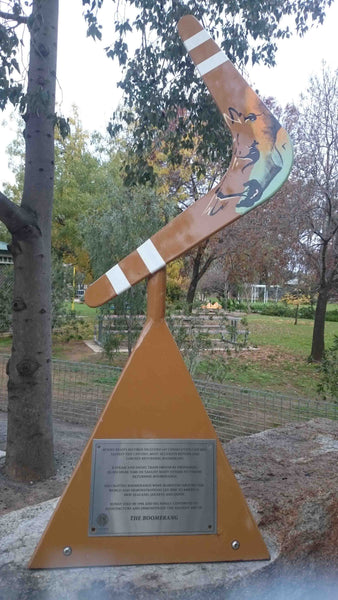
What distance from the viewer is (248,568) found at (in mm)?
2648

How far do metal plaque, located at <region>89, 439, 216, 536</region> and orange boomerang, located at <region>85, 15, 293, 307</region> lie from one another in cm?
94

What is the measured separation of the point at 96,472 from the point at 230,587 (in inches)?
35.7

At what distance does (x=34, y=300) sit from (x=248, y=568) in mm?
2964

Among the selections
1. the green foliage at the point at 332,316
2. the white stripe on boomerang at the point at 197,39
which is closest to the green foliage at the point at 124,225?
the white stripe on boomerang at the point at 197,39

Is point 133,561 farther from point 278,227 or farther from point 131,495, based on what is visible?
point 278,227

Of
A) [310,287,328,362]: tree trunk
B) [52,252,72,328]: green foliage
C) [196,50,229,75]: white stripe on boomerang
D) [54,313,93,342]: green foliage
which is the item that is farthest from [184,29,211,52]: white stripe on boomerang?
[54,313,93,342]: green foliage

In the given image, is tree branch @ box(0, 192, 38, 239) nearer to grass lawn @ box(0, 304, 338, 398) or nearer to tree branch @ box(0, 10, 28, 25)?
tree branch @ box(0, 10, 28, 25)

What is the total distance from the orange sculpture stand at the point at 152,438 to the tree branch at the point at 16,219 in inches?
79.1

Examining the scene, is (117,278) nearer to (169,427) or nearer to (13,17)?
(169,427)

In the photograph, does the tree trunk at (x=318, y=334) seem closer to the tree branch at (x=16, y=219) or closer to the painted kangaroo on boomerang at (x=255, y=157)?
the tree branch at (x=16, y=219)

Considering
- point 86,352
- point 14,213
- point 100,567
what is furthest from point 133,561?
point 86,352

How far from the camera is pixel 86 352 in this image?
14.7 metres

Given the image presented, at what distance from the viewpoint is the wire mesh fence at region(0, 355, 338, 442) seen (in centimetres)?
671

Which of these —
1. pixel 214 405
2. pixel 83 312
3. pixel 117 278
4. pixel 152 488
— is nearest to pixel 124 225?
pixel 214 405
